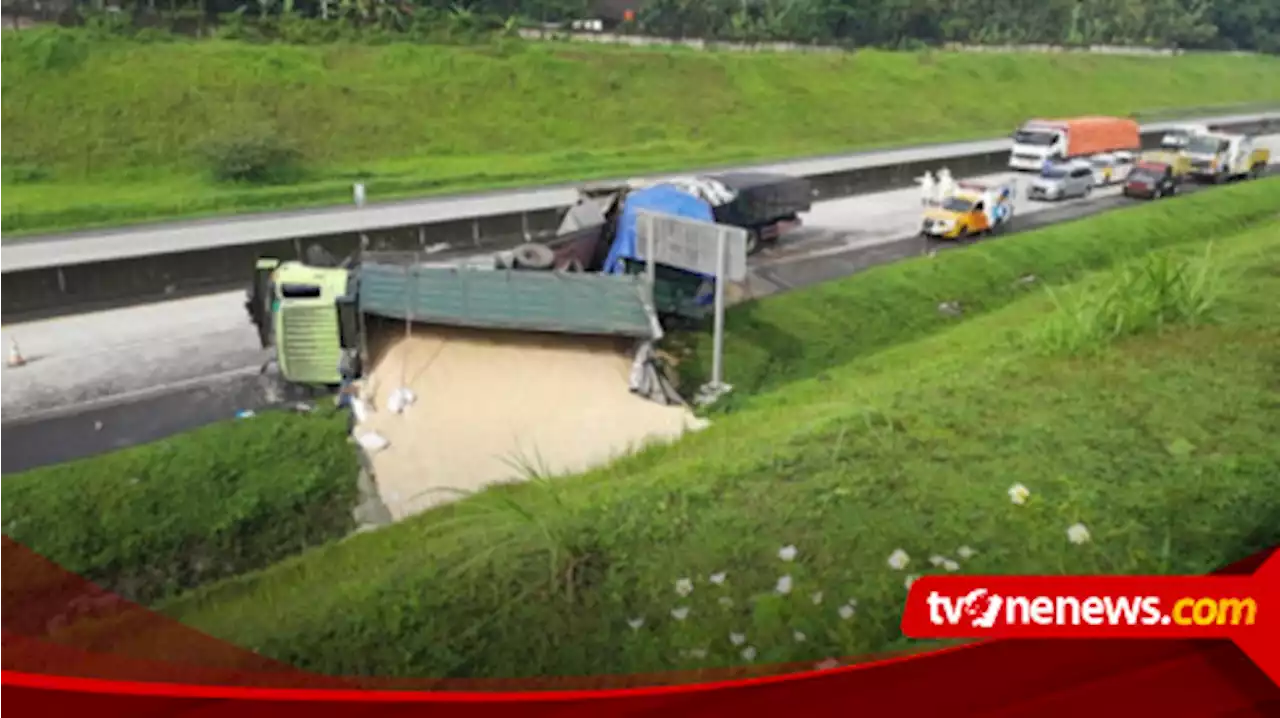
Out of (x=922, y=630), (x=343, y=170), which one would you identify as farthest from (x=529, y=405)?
(x=343, y=170)

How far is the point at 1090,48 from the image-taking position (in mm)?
56625

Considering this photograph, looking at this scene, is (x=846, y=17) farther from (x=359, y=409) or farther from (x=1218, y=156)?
(x=359, y=409)

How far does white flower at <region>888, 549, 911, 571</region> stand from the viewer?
488 cm

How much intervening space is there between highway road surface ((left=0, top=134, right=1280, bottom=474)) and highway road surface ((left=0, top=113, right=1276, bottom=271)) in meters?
1.57

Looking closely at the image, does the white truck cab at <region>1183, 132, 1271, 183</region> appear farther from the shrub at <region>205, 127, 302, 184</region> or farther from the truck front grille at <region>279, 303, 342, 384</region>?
the truck front grille at <region>279, 303, 342, 384</region>

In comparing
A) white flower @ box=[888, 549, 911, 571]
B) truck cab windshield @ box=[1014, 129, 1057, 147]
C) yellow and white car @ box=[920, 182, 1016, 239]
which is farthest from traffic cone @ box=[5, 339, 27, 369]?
truck cab windshield @ box=[1014, 129, 1057, 147]

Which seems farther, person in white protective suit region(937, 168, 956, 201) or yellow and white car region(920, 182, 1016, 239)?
person in white protective suit region(937, 168, 956, 201)

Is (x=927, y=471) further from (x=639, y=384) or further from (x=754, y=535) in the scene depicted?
(x=639, y=384)

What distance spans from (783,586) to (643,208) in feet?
32.9

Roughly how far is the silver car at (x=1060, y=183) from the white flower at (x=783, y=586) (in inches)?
873

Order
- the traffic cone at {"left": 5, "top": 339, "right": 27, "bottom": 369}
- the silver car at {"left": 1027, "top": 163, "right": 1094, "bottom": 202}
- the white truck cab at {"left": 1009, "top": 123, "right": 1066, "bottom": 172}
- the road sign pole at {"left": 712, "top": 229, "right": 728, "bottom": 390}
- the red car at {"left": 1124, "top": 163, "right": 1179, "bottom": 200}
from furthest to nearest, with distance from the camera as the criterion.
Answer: the white truck cab at {"left": 1009, "top": 123, "right": 1066, "bottom": 172} → the red car at {"left": 1124, "top": 163, "right": 1179, "bottom": 200} → the silver car at {"left": 1027, "top": 163, "right": 1094, "bottom": 202} → the traffic cone at {"left": 5, "top": 339, "right": 27, "bottom": 369} → the road sign pole at {"left": 712, "top": 229, "right": 728, "bottom": 390}

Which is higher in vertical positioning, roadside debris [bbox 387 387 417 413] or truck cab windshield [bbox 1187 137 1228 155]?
truck cab windshield [bbox 1187 137 1228 155]

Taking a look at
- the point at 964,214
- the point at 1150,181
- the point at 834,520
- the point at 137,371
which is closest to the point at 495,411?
the point at 137,371

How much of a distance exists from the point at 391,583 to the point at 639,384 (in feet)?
19.6
